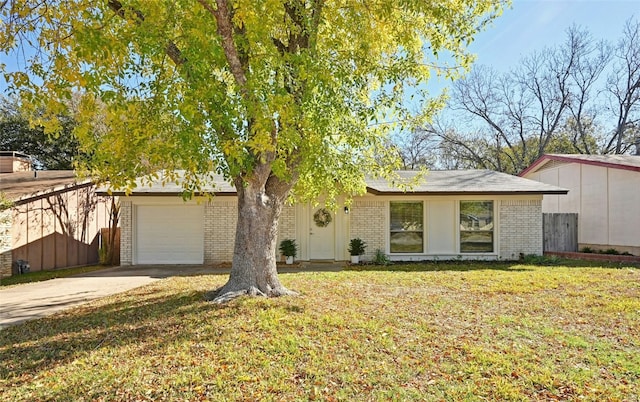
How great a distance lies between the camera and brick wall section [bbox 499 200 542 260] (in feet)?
44.8

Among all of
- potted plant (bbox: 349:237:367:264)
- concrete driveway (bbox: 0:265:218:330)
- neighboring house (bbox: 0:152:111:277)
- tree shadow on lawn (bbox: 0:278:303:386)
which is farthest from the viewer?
potted plant (bbox: 349:237:367:264)

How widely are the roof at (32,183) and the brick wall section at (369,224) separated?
8558mm

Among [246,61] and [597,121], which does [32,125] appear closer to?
[246,61]

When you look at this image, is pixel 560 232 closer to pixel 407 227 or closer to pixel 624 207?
pixel 624 207

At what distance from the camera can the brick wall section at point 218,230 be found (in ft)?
43.4

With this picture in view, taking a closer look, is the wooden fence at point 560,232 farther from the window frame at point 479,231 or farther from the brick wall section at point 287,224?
the brick wall section at point 287,224

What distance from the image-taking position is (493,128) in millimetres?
30141

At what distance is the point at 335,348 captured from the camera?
4836mm

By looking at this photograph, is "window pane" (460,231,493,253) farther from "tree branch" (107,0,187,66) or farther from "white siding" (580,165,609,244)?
"tree branch" (107,0,187,66)

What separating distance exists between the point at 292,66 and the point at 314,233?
7854 mm

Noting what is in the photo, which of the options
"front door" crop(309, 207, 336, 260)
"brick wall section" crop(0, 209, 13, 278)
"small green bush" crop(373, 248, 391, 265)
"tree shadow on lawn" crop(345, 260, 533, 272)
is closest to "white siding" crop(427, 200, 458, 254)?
"tree shadow on lawn" crop(345, 260, 533, 272)

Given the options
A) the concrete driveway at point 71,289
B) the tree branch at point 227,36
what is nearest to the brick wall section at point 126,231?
the concrete driveway at point 71,289

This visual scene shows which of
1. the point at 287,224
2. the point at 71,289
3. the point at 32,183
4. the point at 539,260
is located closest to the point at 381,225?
the point at 287,224

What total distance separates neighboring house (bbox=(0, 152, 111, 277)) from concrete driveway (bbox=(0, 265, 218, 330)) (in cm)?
253
